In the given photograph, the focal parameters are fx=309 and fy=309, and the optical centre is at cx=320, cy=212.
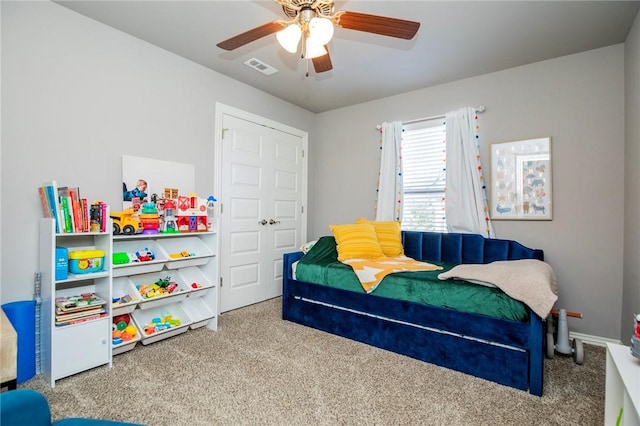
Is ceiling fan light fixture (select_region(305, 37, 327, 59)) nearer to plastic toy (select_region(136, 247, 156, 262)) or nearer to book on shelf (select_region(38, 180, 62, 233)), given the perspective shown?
book on shelf (select_region(38, 180, 62, 233))

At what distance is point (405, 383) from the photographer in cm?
192

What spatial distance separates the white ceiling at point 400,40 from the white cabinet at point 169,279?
1.65m

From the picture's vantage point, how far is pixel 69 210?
6.43 ft

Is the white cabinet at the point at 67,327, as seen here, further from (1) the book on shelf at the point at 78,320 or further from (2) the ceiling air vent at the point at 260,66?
(2) the ceiling air vent at the point at 260,66

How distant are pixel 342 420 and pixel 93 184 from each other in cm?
236

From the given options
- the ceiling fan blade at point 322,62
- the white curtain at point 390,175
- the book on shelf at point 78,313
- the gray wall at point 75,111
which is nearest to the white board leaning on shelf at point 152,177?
the gray wall at point 75,111

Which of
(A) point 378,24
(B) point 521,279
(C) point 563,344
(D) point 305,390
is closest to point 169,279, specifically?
(D) point 305,390

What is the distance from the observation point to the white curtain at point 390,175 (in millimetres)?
3619

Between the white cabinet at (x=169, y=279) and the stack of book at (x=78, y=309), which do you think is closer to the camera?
the stack of book at (x=78, y=309)

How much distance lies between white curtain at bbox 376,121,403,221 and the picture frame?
3.18 feet

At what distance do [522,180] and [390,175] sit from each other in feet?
4.32

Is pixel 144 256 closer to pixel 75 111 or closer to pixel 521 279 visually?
pixel 75 111

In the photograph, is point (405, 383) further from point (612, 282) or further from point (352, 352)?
point (612, 282)

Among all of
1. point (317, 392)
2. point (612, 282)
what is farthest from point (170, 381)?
point (612, 282)
